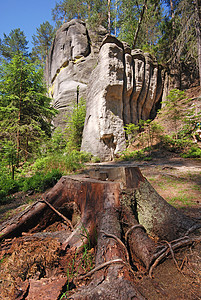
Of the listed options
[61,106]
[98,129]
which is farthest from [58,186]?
[61,106]

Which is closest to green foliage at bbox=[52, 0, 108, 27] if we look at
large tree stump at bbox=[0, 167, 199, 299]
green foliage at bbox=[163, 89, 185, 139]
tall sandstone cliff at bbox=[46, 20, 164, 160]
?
tall sandstone cliff at bbox=[46, 20, 164, 160]

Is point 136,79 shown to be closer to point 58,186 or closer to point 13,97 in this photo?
point 13,97

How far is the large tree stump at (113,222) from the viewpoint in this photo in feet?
2.89

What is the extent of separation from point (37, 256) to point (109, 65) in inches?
411

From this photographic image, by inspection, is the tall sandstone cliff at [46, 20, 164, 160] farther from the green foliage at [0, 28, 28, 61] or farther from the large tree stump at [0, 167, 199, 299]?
the green foliage at [0, 28, 28, 61]

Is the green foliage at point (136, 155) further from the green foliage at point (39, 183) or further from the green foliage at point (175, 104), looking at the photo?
the green foliage at point (39, 183)

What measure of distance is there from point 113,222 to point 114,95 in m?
9.73

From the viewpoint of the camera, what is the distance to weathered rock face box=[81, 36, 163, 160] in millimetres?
9539

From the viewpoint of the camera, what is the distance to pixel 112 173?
1807 millimetres

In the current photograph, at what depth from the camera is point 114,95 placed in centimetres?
994

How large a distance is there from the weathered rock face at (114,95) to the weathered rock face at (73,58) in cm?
591

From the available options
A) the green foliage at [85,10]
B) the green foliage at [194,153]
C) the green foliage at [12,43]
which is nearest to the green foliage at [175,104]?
the green foliage at [194,153]

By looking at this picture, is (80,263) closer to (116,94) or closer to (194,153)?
(194,153)

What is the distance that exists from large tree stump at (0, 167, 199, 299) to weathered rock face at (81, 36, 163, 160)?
24.9 ft
